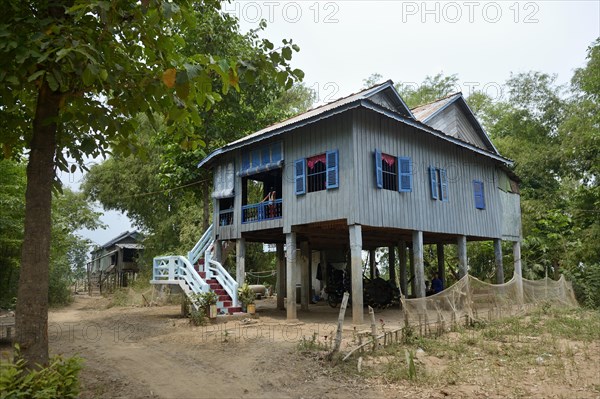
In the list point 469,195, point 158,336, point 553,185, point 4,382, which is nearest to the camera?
point 4,382

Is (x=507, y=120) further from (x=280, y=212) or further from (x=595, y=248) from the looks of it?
(x=280, y=212)

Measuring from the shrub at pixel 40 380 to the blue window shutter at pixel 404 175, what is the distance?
11.1m

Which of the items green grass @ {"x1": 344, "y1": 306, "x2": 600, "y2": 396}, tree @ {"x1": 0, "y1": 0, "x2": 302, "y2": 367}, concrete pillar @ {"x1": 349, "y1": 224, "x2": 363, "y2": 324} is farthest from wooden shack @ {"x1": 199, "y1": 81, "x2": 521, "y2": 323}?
tree @ {"x1": 0, "y1": 0, "x2": 302, "y2": 367}

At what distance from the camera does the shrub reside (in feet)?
16.2

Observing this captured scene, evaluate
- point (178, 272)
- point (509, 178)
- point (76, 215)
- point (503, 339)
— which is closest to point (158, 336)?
point (178, 272)

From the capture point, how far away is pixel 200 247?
60.3ft

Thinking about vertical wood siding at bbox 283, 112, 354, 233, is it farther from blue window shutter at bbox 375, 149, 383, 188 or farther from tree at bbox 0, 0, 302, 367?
tree at bbox 0, 0, 302, 367

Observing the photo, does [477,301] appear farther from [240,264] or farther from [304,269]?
[240,264]

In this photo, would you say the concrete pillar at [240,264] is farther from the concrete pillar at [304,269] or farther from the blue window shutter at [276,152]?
the blue window shutter at [276,152]

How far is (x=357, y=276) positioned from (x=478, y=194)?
26.3 feet

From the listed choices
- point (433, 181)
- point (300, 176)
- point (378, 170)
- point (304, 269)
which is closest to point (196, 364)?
point (300, 176)

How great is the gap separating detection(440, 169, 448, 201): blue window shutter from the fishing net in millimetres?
3767

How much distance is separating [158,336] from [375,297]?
8.85 m

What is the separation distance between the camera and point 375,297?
735 inches
